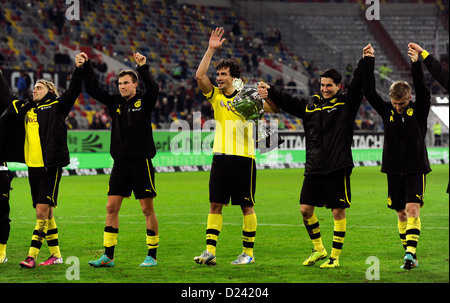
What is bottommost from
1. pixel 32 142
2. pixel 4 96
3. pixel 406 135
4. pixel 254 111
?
pixel 32 142

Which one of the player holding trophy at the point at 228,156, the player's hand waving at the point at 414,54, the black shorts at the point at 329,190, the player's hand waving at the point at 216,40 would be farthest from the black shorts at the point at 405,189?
the player's hand waving at the point at 216,40

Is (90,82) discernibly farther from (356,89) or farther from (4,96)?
(356,89)

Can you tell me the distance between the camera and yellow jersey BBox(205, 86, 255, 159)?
27.8 ft

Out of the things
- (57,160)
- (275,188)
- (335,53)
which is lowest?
(275,188)

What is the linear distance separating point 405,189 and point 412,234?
53cm

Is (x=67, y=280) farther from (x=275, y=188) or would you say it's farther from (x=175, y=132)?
(x=175, y=132)

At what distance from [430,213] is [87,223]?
671 centimetres

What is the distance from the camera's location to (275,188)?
20.7 m

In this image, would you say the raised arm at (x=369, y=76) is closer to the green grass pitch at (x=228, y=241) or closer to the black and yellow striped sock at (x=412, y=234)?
the black and yellow striped sock at (x=412, y=234)

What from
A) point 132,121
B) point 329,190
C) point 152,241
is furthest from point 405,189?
point 132,121

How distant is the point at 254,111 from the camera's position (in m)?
8.41

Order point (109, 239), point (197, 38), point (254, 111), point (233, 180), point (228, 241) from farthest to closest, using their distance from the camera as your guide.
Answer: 1. point (197, 38)
2. point (228, 241)
3. point (233, 180)
4. point (254, 111)
5. point (109, 239)

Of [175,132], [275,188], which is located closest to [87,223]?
[275,188]

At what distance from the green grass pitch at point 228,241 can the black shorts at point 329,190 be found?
0.75 m
